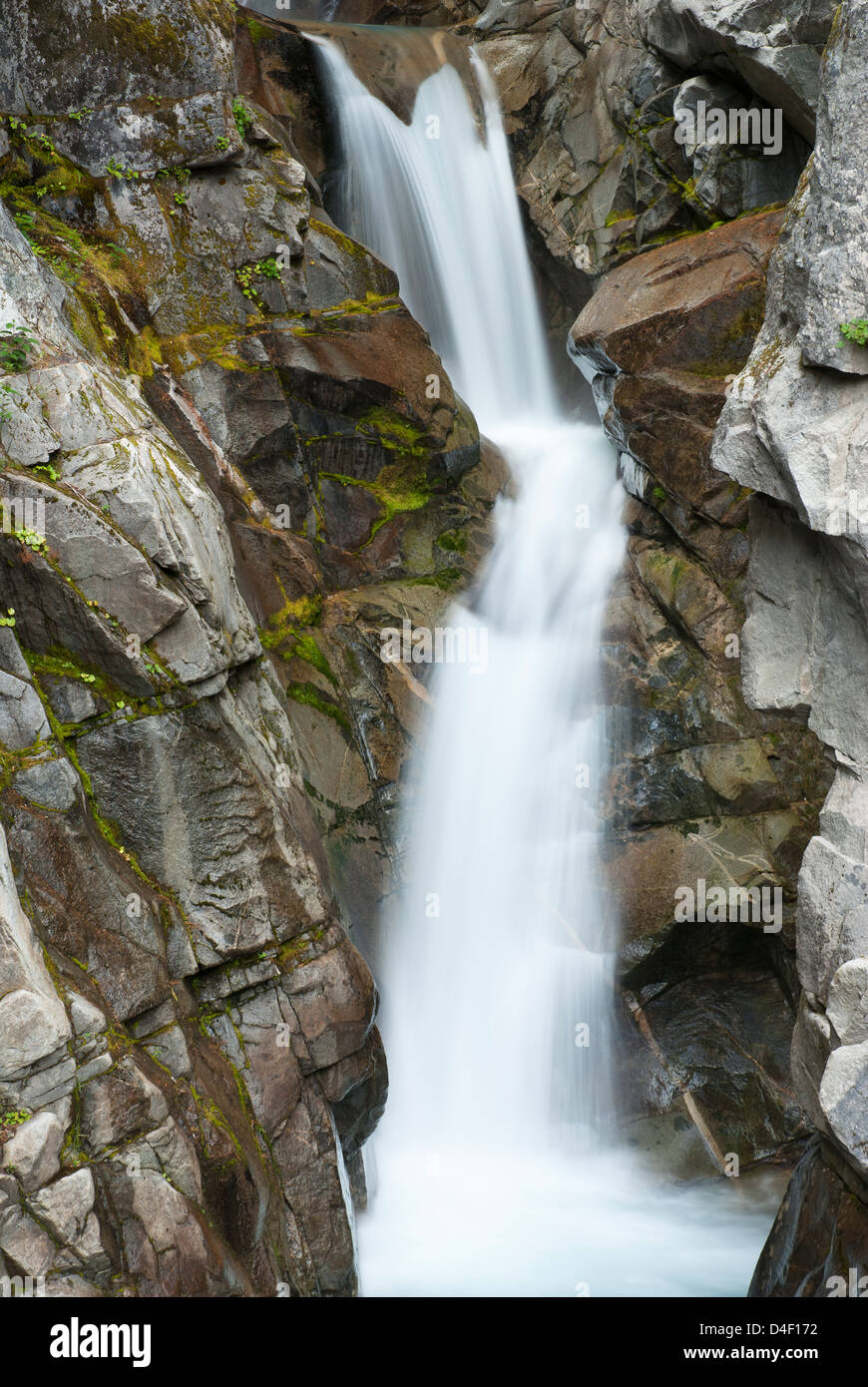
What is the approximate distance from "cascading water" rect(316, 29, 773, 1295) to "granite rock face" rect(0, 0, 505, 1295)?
540mm

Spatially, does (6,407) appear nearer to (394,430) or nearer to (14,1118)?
(14,1118)

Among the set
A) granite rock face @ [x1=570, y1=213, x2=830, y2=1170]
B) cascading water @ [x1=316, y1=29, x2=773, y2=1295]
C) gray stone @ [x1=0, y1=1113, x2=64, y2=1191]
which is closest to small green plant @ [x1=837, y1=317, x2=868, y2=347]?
granite rock face @ [x1=570, y1=213, x2=830, y2=1170]

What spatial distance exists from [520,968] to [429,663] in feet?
9.94

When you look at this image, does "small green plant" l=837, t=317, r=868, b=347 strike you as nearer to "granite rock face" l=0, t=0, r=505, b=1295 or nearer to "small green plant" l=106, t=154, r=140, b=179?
"granite rock face" l=0, t=0, r=505, b=1295

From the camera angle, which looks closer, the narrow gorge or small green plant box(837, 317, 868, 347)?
small green plant box(837, 317, 868, 347)

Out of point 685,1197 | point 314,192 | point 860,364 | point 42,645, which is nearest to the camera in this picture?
point 860,364

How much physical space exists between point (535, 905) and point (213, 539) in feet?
14.8

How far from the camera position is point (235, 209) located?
31.6 ft

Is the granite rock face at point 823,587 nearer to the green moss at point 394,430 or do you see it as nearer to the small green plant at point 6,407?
the small green plant at point 6,407

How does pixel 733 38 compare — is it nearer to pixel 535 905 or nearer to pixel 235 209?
pixel 235 209

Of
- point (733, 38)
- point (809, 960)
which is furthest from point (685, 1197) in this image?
point (733, 38)

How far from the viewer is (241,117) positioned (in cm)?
970

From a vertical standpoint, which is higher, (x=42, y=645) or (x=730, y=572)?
(x=730, y=572)

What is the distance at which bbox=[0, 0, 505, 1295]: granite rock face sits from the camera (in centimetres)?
595
